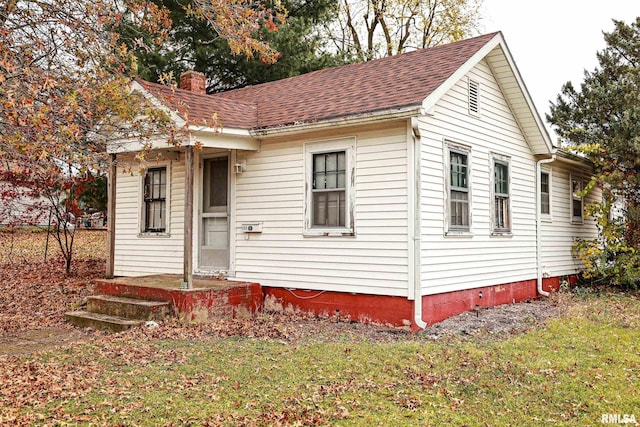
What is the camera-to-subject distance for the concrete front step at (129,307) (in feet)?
30.3

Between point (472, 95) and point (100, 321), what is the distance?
25.6ft

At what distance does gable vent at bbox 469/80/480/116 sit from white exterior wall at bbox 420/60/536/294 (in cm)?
13

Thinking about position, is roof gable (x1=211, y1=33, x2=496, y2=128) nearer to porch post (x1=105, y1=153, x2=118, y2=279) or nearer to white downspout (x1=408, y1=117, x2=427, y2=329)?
white downspout (x1=408, y1=117, x2=427, y2=329)

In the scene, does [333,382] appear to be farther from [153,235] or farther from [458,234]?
[153,235]

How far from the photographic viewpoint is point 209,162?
1173cm

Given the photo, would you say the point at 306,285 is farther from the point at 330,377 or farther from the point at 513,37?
the point at 513,37

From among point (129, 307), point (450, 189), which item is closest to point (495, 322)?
point (450, 189)

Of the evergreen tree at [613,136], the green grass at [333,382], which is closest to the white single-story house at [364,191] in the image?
the green grass at [333,382]

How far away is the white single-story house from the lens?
30.7ft

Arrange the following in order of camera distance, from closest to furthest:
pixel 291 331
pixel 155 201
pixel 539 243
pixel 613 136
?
pixel 291 331 → pixel 155 201 → pixel 539 243 → pixel 613 136

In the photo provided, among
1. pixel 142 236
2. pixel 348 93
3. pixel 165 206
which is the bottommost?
pixel 142 236

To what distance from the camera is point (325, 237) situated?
10070mm

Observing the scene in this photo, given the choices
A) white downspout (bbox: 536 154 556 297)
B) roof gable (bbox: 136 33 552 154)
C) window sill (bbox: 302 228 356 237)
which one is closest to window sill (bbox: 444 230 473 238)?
window sill (bbox: 302 228 356 237)

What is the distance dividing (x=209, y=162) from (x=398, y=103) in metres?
4.39
